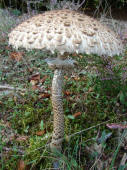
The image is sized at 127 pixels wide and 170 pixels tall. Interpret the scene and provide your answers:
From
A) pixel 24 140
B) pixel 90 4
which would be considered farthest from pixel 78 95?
pixel 90 4

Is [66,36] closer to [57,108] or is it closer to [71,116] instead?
[57,108]

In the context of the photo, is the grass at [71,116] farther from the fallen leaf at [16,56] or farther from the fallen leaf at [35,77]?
the fallen leaf at [16,56]

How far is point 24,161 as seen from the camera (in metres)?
1.59

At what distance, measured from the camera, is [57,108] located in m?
1.56

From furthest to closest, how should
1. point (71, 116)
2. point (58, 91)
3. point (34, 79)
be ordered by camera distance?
point (34, 79)
point (71, 116)
point (58, 91)

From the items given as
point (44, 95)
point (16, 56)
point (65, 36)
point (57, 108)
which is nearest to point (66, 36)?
point (65, 36)

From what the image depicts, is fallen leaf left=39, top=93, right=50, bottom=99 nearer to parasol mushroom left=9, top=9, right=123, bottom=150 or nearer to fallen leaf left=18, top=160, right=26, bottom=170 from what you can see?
fallen leaf left=18, top=160, right=26, bottom=170

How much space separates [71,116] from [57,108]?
0.50 meters

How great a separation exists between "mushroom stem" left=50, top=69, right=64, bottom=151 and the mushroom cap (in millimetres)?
404

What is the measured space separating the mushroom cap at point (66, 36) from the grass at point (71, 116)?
27.3 inches

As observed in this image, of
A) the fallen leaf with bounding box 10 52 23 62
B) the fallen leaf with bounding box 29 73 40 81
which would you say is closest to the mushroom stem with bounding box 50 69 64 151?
the fallen leaf with bounding box 29 73 40 81

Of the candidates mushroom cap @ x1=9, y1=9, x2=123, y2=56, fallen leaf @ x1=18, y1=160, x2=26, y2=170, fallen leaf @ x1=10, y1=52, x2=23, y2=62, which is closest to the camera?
mushroom cap @ x1=9, y1=9, x2=123, y2=56

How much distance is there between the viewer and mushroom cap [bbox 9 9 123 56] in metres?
1.06

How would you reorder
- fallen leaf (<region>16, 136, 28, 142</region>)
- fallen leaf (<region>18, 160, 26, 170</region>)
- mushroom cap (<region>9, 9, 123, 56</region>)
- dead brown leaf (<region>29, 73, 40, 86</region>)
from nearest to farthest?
mushroom cap (<region>9, 9, 123, 56</region>) < fallen leaf (<region>18, 160, 26, 170</region>) < fallen leaf (<region>16, 136, 28, 142</region>) < dead brown leaf (<region>29, 73, 40, 86</region>)
